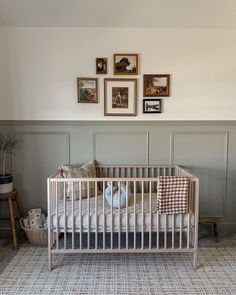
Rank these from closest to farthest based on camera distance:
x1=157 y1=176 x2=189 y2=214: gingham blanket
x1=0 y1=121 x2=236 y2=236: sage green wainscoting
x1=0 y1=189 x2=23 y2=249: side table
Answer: x1=157 y1=176 x2=189 y2=214: gingham blanket → x1=0 y1=189 x2=23 y2=249: side table → x1=0 y1=121 x2=236 y2=236: sage green wainscoting

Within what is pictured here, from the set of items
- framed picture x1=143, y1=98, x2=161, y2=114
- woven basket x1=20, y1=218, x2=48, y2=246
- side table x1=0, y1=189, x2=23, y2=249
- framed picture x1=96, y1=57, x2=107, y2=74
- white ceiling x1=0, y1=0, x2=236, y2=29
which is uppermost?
white ceiling x1=0, y1=0, x2=236, y2=29

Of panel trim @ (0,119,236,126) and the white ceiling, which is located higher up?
the white ceiling

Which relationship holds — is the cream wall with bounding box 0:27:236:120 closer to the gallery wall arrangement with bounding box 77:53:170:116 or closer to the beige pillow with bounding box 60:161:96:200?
the gallery wall arrangement with bounding box 77:53:170:116

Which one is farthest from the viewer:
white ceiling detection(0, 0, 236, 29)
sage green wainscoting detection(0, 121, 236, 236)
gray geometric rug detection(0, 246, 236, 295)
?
sage green wainscoting detection(0, 121, 236, 236)

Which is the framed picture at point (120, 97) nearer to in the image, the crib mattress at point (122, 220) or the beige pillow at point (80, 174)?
the beige pillow at point (80, 174)

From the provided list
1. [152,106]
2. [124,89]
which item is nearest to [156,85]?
[152,106]

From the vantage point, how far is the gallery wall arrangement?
3.18 meters

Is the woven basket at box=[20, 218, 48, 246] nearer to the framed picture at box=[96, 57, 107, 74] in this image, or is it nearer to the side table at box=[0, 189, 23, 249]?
the side table at box=[0, 189, 23, 249]

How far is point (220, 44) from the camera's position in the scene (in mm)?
3201

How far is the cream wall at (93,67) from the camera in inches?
124

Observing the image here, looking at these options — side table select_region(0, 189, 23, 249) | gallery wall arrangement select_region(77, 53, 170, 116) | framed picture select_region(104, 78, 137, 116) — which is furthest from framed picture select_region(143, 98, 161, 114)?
side table select_region(0, 189, 23, 249)

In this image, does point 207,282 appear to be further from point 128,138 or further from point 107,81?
point 107,81

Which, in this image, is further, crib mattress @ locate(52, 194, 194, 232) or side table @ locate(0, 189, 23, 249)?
side table @ locate(0, 189, 23, 249)

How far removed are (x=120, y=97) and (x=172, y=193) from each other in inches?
50.7
